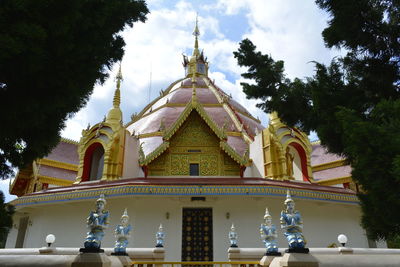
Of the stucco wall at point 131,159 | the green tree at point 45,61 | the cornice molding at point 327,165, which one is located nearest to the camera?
the green tree at point 45,61

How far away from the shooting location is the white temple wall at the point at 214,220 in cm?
1063

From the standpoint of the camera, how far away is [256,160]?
→ 14.3 metres

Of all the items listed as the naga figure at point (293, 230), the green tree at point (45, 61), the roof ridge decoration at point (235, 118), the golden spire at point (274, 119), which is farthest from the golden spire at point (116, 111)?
the naga figure at point (293, 230)

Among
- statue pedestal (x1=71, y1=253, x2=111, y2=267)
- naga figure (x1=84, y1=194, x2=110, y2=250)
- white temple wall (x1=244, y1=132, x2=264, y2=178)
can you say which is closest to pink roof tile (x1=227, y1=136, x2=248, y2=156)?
white temple wall (x1=244, y1=132, x2=264, y2=178)

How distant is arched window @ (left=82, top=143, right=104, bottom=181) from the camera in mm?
13773

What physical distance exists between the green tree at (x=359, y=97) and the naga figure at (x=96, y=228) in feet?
13.0

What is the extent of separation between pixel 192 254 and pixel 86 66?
313 inches

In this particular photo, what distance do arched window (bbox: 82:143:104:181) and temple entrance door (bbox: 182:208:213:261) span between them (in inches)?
206

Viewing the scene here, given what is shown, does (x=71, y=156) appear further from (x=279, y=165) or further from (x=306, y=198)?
(x=306, y=198)

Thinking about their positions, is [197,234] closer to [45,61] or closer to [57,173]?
[45,61]

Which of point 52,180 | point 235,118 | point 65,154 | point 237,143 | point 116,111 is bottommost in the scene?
point 52,180

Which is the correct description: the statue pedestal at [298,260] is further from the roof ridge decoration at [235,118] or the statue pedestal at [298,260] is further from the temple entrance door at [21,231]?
the temple entrance door at [21,231]

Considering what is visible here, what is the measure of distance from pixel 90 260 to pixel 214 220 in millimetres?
7049

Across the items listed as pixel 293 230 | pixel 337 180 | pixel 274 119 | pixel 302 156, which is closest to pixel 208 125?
pixel 274 119
